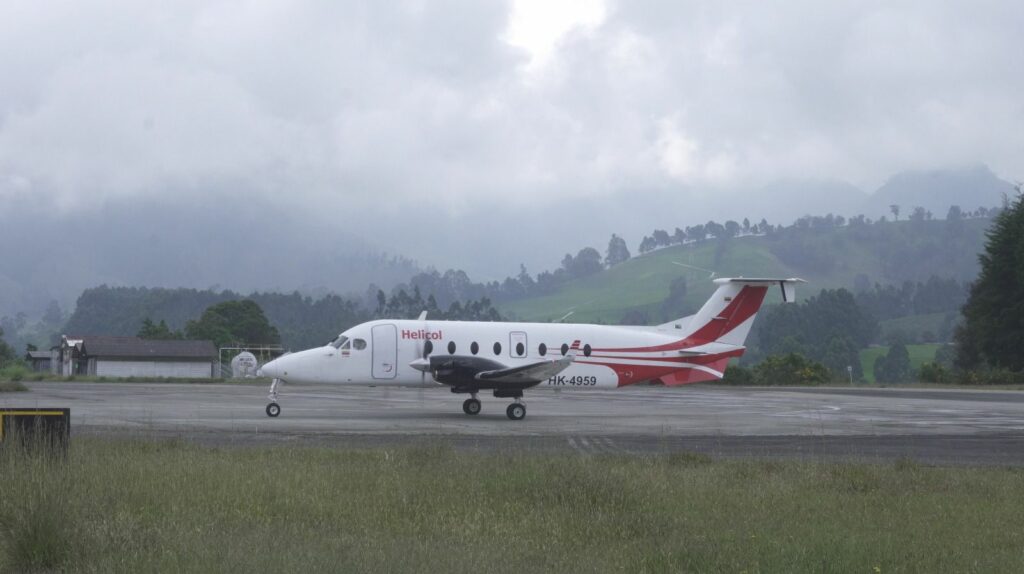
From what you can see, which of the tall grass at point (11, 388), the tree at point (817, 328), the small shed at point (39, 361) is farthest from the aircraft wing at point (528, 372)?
the tree at point (817, 328)

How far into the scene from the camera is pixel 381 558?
866 centimetres

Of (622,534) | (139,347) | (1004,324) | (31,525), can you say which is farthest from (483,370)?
(139,347)

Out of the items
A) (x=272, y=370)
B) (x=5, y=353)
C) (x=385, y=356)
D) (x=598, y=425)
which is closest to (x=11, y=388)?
(x=272, y=370)

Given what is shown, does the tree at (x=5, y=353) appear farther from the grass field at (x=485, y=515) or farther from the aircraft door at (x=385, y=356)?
the grass field at (x=485, y=515)

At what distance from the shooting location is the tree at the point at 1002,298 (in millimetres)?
73250

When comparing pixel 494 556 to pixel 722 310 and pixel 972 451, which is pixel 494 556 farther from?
pixel 722 310

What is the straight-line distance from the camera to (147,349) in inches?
3649

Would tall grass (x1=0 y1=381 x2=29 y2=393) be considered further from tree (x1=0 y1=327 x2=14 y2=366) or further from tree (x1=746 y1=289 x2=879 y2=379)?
tree (x1=746 y1=289 x2=879 y2=379)

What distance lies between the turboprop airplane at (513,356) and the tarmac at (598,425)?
1.01 meters

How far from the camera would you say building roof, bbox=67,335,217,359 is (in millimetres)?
91812

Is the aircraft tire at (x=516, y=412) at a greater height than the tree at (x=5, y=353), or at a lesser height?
lesser

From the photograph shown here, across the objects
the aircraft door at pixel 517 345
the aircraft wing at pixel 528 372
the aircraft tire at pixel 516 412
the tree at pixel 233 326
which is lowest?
the aircraft tire at pixel 516 412

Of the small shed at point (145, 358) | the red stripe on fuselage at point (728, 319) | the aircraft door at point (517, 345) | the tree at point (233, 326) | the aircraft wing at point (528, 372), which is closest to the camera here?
the aircraft wing at point (528, 372)

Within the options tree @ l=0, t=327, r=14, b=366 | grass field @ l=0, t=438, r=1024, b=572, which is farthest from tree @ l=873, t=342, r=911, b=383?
grass field @ l=0, t=438, r=1024, b=572
